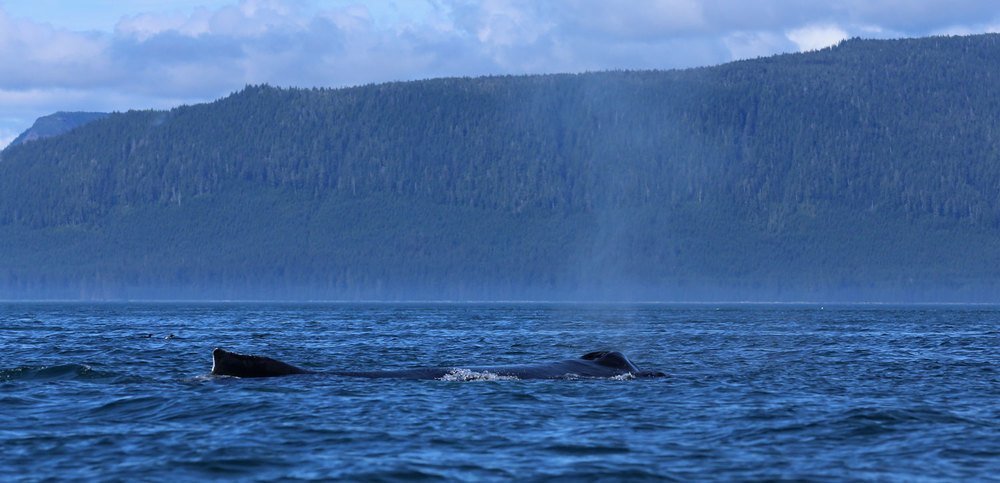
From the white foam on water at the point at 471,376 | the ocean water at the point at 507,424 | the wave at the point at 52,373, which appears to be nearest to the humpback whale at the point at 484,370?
the white foam on water at the point at 471,376

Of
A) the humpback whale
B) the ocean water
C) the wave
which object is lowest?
the ocean water

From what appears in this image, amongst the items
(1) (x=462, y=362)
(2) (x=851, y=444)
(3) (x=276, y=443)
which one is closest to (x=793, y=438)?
(2) (x=851, y=444)

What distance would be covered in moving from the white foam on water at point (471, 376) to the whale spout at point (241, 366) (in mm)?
4603

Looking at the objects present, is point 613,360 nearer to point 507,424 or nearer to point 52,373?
point 507,424

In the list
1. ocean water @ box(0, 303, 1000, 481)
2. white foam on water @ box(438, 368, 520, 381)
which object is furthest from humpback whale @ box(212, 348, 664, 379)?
ocean water @ box(0, 303, 1000, 481)

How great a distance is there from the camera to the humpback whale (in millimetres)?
33156

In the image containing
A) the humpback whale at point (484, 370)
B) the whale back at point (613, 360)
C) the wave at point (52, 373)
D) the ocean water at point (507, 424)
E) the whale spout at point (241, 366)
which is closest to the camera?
the ocean water at point (507, 424)

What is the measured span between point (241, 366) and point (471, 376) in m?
6.30

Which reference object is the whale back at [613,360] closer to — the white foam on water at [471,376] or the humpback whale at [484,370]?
the humpback whale at [484,370]

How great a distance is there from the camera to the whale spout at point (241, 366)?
32.9 m

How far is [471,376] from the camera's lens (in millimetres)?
35281

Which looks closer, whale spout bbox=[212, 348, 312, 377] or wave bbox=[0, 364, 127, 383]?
whale spout bbox=[212, 348, 312, 377]

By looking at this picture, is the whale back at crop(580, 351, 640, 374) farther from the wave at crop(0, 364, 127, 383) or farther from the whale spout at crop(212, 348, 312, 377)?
the wave at crop(0, 364, 127, 383)

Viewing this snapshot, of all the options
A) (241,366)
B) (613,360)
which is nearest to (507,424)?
(241,366)
